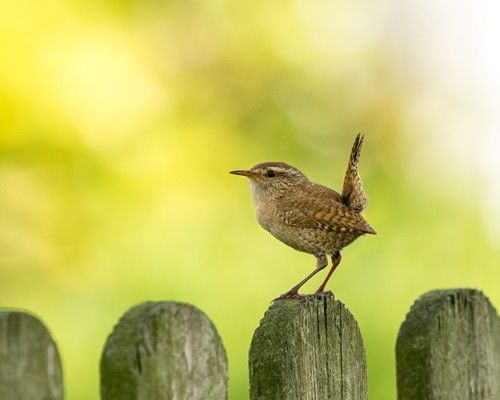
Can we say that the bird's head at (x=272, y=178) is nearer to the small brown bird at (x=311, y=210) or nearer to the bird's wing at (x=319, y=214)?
the small brown bird at (x=311, y=210)

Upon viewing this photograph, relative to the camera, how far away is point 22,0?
7.13 m

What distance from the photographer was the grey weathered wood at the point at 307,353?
3.30 m

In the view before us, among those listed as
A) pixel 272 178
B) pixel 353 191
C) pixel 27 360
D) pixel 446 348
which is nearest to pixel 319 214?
pixel 353 191

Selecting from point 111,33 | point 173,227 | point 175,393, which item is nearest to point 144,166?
point 173,227

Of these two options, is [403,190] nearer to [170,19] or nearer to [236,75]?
[236,75]

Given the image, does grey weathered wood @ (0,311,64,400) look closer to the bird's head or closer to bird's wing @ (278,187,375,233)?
bird's wing @ (278,187,375,233)

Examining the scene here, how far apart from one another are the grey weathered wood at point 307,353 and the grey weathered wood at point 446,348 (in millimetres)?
147

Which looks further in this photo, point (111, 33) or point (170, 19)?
point (170, 19)

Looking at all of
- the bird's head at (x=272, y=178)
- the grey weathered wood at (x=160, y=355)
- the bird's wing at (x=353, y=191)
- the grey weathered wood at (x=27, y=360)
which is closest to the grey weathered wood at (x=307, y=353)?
the grey weathered wood at (x=160, y=355)

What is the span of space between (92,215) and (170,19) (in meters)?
1.67

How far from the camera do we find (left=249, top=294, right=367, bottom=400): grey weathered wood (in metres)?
3.30

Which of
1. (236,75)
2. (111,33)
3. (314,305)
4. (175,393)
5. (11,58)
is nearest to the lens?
(175,393)

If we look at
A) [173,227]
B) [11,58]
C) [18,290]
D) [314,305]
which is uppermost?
[11,58]

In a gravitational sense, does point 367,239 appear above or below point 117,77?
below
